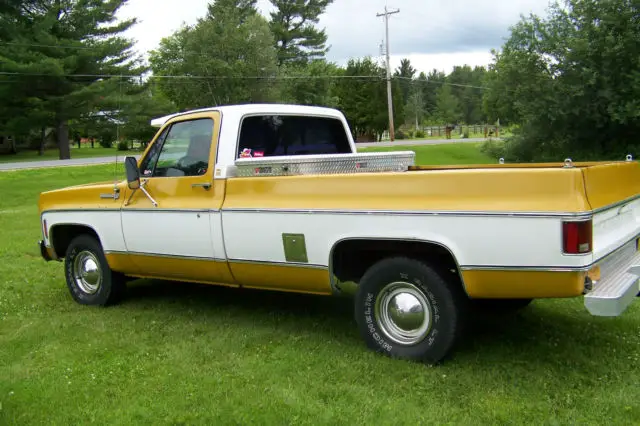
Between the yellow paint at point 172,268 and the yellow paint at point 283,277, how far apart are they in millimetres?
166

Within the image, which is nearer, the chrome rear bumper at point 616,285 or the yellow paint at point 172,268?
the chrome rear bumper at point 616,285

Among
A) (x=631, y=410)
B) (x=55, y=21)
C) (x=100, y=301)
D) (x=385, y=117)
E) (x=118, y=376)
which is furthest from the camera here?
(x=385, y=117)

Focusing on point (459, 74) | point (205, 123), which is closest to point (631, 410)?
point (205, 123)

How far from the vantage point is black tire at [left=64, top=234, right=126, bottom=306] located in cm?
Answer: 611

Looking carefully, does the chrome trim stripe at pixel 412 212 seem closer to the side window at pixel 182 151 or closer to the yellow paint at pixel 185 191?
the yellow paint at pixel 185 191

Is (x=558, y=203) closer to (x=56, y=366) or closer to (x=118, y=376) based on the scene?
(x=118, y=376)

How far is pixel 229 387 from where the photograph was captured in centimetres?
401

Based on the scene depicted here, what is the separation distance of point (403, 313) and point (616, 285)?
1375 millimetres

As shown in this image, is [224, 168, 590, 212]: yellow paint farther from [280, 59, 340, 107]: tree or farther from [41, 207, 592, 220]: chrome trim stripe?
[280, 59, 340, 107]: tree

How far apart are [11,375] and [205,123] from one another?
2.47 meters

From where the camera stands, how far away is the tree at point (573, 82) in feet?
73.6

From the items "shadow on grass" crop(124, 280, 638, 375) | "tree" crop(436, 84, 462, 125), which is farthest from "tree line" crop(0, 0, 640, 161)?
"tree" crop(436, 84, 462, 125)

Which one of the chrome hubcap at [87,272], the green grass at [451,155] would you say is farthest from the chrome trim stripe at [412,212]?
the green grass at [451,155]

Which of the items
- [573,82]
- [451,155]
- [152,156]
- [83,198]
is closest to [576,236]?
[152,156]
